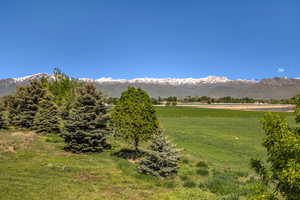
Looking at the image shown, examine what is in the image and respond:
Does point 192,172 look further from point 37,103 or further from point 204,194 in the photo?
point 37,103

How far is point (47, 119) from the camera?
85.4 feet

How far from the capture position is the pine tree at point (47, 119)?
25870mm

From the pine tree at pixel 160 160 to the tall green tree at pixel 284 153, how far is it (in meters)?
7.52

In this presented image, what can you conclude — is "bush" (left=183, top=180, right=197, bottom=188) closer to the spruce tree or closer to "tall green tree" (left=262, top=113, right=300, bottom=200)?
"tall green tree" (left=262, top=113, right=300, bottom=200)

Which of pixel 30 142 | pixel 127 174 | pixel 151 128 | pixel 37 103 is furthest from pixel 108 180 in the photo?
pixel 37 103

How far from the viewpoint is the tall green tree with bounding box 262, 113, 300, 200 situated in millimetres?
3602

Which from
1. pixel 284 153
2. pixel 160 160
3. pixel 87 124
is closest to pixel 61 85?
pixel 87 124

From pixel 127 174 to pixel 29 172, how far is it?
503 cm

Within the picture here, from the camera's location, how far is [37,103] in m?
30.0

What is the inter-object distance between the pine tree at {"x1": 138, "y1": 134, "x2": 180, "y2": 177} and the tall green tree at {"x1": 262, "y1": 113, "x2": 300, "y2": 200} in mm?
7520

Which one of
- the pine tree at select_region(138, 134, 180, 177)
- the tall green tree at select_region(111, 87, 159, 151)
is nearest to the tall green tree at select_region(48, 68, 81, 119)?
the tall green tree at select_region(111, 87, 159, 151)

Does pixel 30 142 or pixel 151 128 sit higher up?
pixel 151 128

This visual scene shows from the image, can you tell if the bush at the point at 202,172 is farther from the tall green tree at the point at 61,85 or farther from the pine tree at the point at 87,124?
the tall green tree at the point at 61,85

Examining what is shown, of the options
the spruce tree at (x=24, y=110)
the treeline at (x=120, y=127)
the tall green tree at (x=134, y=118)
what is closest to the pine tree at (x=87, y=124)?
the treeline at (x=120, y=127)
